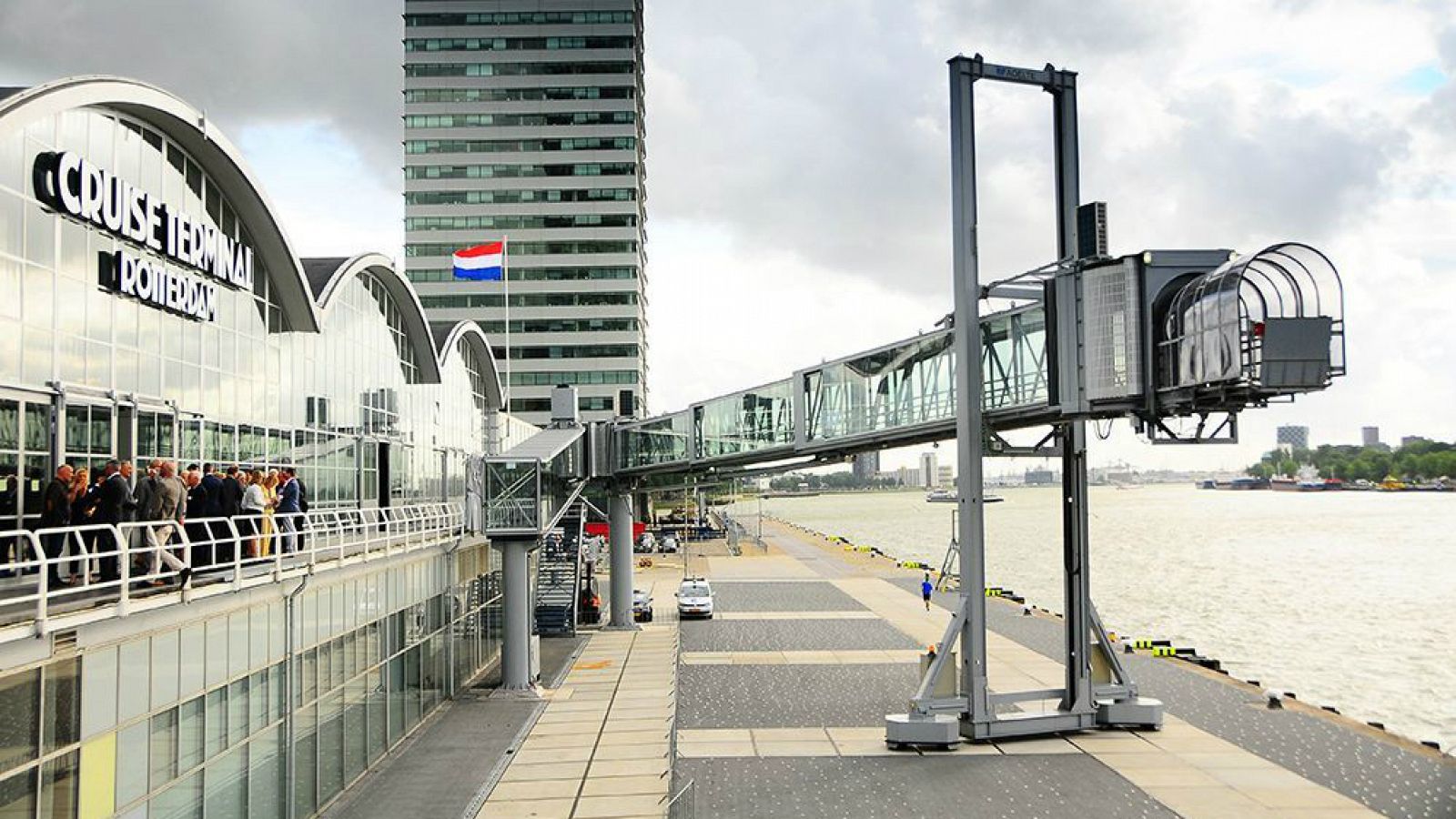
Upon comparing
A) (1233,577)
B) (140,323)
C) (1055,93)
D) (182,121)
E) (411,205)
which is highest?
(411,205)

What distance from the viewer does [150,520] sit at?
52.1 ft

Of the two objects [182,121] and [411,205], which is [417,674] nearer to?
[182,121]

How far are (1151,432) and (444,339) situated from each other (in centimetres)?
3114

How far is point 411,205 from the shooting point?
381ft

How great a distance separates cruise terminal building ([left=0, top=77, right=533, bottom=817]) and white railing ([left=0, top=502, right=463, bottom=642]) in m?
0.15

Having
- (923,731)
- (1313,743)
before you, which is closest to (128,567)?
(923,731)

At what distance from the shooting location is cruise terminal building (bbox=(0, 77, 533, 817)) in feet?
45.3

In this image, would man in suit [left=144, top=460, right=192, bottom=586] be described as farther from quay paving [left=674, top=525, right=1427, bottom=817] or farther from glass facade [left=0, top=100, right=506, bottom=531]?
quay paving [left=674, top=525, right=1427, bottom=817]

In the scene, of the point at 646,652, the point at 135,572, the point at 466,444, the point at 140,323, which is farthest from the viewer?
the point at 466,444

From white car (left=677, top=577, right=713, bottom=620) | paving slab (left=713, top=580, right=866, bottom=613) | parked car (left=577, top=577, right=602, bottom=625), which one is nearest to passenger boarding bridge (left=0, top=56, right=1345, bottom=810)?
parked car (left=577, top=577, right=602, bottom=625)

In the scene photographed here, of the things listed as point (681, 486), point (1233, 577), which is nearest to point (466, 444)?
point (681, 486)

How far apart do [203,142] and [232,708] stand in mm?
12434

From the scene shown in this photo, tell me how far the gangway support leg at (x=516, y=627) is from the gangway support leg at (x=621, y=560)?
43.0 feet

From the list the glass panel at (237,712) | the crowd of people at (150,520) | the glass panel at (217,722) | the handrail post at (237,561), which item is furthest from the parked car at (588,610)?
the handrail post at (237,561)
